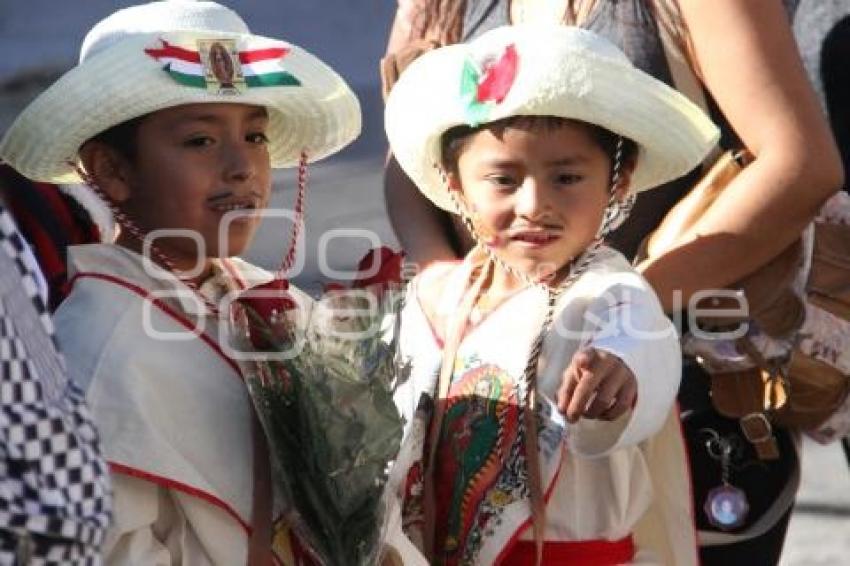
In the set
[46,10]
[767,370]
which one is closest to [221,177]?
[767,370]

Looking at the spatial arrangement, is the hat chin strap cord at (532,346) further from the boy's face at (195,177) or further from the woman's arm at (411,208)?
the boy's face at (195,177)

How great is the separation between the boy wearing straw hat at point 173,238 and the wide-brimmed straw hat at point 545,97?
0.46 ft

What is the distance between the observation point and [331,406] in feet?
10.0

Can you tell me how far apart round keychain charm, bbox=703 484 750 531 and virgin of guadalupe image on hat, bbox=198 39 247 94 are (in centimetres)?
122

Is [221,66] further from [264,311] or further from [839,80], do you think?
[839,80]

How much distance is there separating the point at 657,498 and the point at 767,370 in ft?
1.23

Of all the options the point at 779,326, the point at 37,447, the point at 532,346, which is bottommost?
the point at 779,326

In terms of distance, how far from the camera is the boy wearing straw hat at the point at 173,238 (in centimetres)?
305

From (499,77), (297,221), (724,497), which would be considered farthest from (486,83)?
(724,497)

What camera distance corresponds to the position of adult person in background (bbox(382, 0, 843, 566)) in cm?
364

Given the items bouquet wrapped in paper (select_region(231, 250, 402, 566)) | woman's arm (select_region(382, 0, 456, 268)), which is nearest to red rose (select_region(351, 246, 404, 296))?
bouquet wrapped in paper (select_region(231, 250, 402, 566))

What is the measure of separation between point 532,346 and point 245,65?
660mm

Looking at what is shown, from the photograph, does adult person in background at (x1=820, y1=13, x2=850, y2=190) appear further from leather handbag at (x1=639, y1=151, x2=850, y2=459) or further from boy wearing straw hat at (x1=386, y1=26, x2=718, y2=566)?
boy wearing straw hat at (x1=386, y1=26, x2=718, y2=566)

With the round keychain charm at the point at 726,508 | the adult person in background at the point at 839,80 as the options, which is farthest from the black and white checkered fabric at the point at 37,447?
the adult person in background at the point at 839,80
